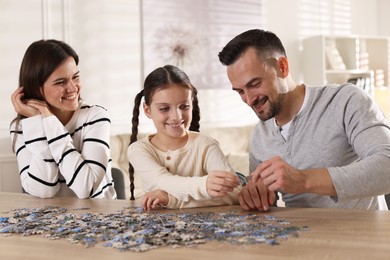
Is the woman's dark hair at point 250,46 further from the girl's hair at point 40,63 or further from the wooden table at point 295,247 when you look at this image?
Answer: the girl's hair at point 40,63

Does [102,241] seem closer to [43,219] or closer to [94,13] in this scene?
[43,219]

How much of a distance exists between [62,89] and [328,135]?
139 cm

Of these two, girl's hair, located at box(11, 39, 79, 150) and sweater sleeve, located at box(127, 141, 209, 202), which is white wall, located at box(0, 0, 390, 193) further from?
A: sweater sleeve, located at box(127, 141, 209, 202)

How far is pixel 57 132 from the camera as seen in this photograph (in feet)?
9.51

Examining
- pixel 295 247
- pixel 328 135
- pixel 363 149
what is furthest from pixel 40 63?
pixel 295 247

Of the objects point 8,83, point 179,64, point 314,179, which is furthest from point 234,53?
point 179,64

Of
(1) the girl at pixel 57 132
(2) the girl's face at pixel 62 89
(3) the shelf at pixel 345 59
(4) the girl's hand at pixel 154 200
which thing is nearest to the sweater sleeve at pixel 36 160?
(1) the girl at pixel 57 132

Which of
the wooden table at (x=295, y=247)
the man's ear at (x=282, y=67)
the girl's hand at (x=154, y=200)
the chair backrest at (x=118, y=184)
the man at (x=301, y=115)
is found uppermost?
the man's ear at (x=282, y=67)

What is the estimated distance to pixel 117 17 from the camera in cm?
627

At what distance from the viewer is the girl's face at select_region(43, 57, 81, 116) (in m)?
3.03

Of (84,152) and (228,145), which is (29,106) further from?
(228,145)

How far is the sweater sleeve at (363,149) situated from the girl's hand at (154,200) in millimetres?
612

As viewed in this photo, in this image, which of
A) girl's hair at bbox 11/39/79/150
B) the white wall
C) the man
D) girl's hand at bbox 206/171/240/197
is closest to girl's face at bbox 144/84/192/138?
the man

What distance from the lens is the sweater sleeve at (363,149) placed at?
6.49 ft
